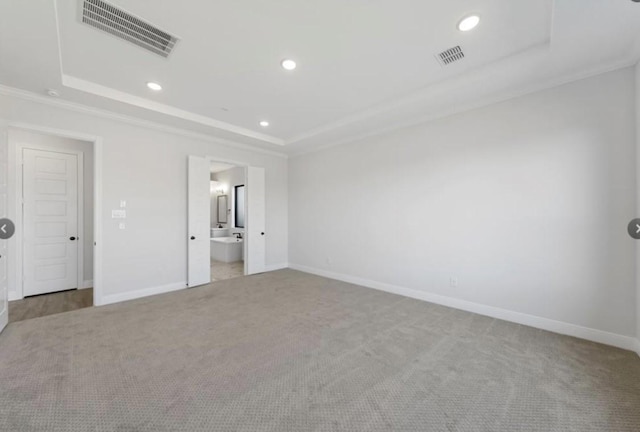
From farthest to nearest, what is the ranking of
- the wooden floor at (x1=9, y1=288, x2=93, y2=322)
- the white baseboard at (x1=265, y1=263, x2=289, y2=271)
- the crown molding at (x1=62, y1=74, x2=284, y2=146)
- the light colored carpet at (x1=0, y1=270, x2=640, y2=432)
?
the white baseboard at (x1=265, y1=263, x2=289, y2=271), the wooden floor at (x1=9, y1=288, x2=93, y2=322), the crown molding at (x1=62, y1=74, x2=284, y2=146), the light colored carpet at (x1=0, y1=270, x2=640, y2=432)

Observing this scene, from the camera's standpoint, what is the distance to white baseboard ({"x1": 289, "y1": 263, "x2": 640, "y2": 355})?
2568 millimetres

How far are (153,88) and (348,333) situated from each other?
12.2ft

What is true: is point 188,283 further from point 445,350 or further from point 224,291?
point 445,350

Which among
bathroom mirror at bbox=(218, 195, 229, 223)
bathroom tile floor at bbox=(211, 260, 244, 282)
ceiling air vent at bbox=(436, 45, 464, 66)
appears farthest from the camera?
bathroom mirror at bbox=(218, 195, 229, 223)

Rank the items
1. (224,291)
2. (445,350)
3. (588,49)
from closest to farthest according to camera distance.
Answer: (588,49) < (445,350) < (224,291)

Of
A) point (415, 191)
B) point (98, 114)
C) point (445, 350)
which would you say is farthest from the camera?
point (415, 191)

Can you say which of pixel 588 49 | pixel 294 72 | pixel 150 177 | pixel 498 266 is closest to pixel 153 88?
pixel 150 177

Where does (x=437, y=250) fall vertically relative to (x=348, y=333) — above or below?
above

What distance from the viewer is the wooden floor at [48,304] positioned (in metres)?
3.43

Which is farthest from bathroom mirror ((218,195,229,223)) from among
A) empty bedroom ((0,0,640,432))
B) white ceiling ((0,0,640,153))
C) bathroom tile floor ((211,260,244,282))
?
white ceiling ((0,0,640,153))

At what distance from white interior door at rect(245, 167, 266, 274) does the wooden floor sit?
2637mm

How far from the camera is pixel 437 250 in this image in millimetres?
3854

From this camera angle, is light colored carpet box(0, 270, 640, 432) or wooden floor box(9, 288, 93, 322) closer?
light colored carpet box(0, 270, 640, 432)

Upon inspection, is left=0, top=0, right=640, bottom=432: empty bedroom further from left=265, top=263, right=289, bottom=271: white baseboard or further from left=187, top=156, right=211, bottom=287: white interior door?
left=265, top=263, right=289, bottom=271: white baseboard
